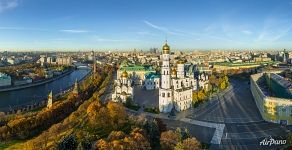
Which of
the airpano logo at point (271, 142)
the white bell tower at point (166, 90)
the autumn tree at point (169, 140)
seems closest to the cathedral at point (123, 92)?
the white bell tower at point (166, 90)

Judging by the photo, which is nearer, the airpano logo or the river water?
the airpano logo

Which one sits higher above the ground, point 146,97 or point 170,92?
point 170,92

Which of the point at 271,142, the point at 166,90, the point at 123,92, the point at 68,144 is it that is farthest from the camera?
the point at 123,92

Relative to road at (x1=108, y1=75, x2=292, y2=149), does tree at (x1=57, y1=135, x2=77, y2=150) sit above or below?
above

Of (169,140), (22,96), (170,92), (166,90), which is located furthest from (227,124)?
(22,96)

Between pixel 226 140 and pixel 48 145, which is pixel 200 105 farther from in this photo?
pixel 48 145

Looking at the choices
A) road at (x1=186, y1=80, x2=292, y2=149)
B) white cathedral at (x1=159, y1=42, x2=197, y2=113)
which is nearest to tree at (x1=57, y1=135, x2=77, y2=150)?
road at (x1=186, y1=80, x2=292, y2=149)

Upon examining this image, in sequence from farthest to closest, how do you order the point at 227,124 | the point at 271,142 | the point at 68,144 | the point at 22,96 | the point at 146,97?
the point at 22,96 → the point at 146,97 → the point at 227,124 → the point at 271,142 → the point at 68,144

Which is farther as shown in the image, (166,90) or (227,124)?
(166,90)

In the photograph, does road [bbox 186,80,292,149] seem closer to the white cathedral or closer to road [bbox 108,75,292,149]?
road [bbox 108,75,292,149]

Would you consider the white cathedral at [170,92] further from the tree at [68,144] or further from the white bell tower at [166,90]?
the tree at [68,144]

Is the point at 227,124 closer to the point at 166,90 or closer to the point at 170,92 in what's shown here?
the point at 170,92
